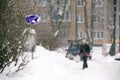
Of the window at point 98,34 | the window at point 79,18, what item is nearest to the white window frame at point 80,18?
the window at point 79,18

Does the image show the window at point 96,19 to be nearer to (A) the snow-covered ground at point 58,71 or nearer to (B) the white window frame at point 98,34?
(B) the white window frame at point 98,34

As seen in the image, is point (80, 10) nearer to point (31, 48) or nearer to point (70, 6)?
point (70, 6)

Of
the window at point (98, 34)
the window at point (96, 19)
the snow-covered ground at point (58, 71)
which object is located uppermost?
the snow-covered ground at point (58, 71)

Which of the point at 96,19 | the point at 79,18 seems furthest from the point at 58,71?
the point at 96,19

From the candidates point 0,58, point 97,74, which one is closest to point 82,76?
point 97,74

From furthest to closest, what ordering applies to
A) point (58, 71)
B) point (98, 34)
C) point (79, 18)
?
point (98, 34), point (79, 18), point (58, 71)

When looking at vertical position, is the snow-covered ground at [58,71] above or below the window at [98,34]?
above

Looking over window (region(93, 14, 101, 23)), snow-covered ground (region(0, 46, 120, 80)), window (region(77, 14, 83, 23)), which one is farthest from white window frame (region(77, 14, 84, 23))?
snow-covered ground (region(0, 46, 120, 80))

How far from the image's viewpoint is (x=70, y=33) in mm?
85375

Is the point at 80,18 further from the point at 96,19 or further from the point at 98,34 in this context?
the point at 98,34

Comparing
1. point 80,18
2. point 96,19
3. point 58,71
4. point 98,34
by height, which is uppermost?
point 58,71

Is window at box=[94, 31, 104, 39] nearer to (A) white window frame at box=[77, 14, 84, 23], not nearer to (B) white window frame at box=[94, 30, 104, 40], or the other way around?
(B) white window frame at box=[94, 30, 104, 40]

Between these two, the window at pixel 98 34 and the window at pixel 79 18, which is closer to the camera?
the window at pixel 98 34

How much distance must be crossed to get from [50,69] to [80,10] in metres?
65.2
